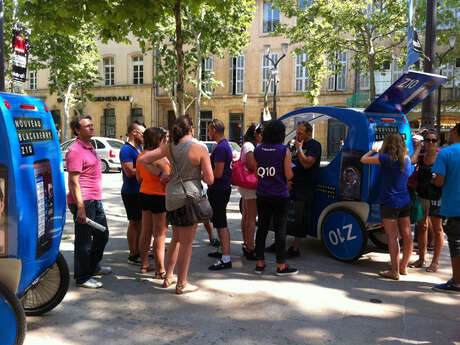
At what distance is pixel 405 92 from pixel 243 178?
7.40 ft

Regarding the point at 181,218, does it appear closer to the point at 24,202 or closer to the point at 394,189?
the point at 24,202

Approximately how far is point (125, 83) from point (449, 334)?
110ft

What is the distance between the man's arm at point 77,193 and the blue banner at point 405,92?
352cm

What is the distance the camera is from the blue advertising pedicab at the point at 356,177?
525 cm

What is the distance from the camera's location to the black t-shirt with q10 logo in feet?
18.2

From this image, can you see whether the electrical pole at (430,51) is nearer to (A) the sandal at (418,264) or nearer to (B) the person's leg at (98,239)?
(A) the sandal at (418,264)

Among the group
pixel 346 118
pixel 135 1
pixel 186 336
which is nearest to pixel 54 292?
pixel 186 336

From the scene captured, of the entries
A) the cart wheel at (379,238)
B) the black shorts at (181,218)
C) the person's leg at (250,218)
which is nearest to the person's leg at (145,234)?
the black shorts at (181,218)

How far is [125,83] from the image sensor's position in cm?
3459

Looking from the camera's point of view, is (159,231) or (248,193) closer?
Result: (159,231)

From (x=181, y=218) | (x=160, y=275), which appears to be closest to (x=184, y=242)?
(x=181, y=218)

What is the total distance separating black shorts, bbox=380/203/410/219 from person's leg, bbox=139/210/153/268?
8.61 ft

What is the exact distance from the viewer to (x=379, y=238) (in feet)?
20.5

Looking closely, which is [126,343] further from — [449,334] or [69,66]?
[69,66]
